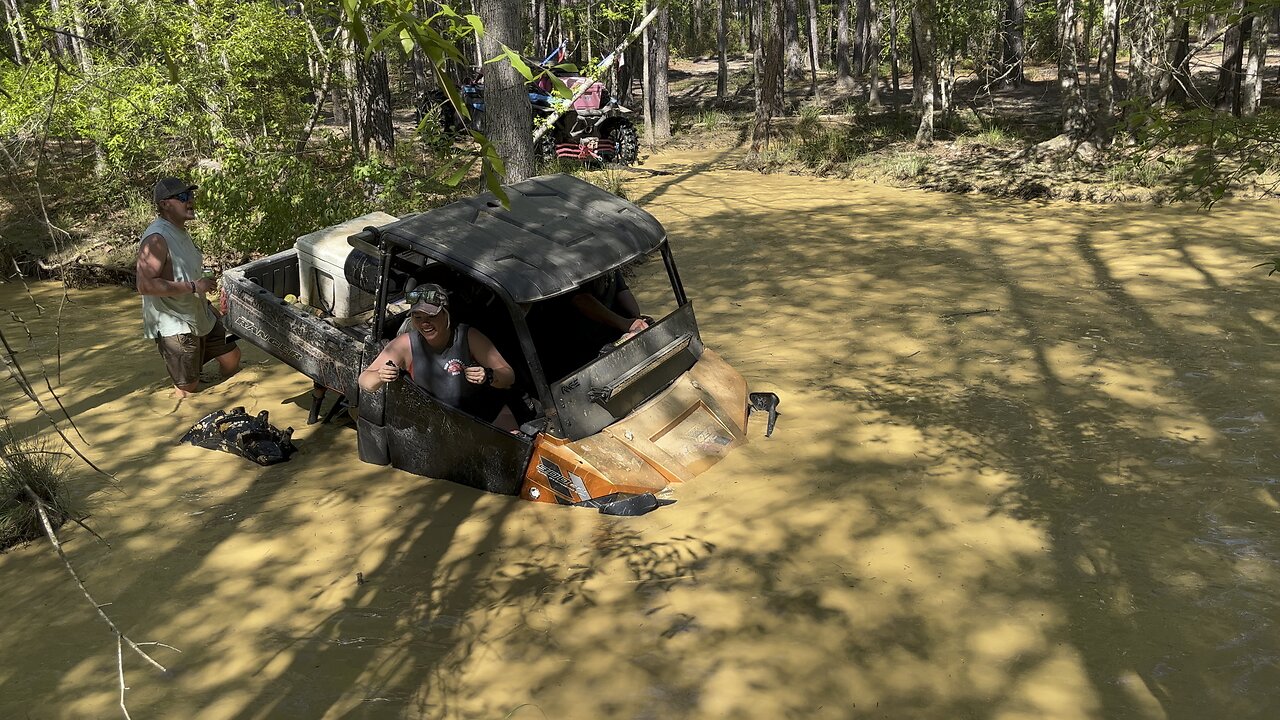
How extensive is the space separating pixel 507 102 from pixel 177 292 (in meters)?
4.95

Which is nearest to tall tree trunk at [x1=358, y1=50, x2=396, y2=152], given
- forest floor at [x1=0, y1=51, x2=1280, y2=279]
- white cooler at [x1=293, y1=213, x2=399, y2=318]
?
forest floor at [x1=0, y1=51, x2=1280, y2=279]

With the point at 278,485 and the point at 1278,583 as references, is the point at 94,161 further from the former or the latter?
the point at 1278,583

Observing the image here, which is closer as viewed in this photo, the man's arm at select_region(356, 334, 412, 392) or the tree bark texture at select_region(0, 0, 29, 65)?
the tree bark texture at select_region(0, 0, 29, 65)

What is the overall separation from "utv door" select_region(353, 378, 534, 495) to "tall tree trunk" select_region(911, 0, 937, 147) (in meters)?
14.2

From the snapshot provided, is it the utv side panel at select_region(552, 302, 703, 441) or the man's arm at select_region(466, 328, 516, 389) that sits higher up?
the man's arm at select_region(466, 328, 516, 389)

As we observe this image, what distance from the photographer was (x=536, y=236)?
583 cm

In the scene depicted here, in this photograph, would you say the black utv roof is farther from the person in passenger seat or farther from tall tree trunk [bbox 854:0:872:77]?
tall tree trunk [bbox 854:0:872:77]

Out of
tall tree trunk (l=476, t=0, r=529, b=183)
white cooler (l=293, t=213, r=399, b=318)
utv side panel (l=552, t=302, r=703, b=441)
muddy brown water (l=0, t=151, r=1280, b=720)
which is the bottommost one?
Result: muddy brown water (l=0, t=151, r=1280, b=720)

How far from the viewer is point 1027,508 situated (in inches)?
215

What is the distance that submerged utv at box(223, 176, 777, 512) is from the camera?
5.49 m

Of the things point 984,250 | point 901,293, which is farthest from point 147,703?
point 984,250

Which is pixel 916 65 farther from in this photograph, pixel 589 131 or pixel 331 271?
pixel 331 271

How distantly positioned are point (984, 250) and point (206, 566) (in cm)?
935

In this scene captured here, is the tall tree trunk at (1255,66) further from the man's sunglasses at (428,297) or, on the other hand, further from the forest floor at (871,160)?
the man's sunglasses at (428,297)
